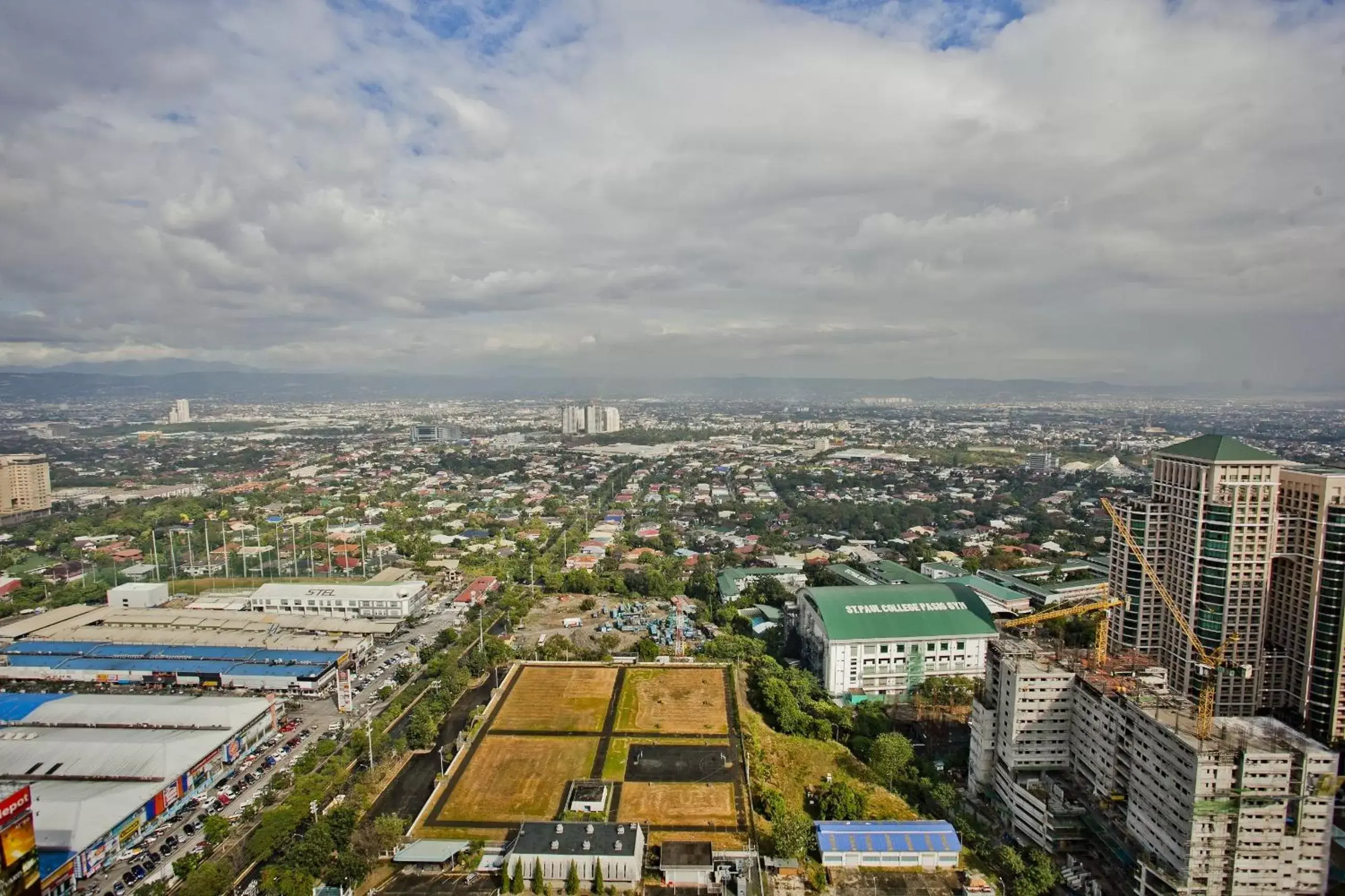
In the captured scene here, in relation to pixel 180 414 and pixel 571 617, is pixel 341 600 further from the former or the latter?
pixel 180 414

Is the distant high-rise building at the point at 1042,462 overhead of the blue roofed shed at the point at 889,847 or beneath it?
overhead

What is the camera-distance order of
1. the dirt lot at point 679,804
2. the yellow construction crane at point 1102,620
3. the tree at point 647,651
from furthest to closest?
the tree at point 647,651, the yellow construction crane at point 1102,620, the dirt lot at point 679,804

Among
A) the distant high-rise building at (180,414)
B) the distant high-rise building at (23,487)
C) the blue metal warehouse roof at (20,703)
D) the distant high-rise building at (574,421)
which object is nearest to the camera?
the blue metal warehouse roof at (20,703)

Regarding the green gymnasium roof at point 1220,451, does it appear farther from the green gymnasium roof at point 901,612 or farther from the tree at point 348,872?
the tree at point 348,872

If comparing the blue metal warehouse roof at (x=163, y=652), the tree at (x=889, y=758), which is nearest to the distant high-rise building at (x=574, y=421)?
the blue metal warehouse roof at (x=163, y=652)

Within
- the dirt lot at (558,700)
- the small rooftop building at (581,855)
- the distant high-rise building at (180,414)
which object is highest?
the distant high-rise building at (180,414)

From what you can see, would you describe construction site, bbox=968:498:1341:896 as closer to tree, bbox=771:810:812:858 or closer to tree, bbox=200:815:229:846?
tree, bbox=771:810:812:858

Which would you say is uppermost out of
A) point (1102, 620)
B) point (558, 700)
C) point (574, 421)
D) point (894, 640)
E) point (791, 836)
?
point (1102, 620)

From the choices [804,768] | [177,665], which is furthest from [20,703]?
[804,768]
